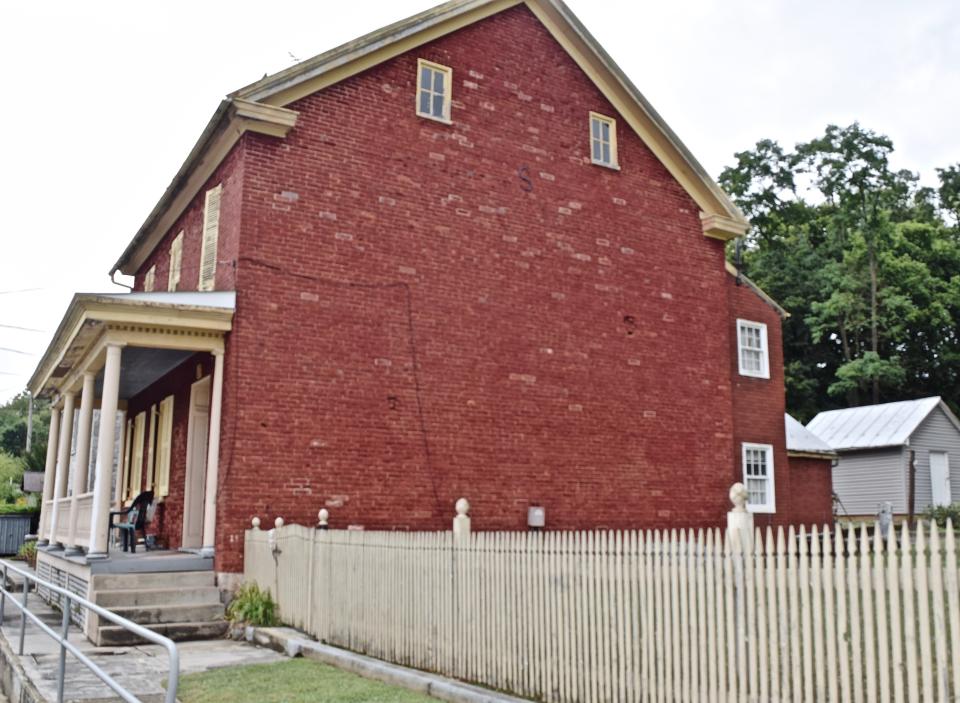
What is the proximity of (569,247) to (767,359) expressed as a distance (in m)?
6.39

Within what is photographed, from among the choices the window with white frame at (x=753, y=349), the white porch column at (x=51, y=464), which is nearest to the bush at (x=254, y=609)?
the white porch column at (x=51, y=464)

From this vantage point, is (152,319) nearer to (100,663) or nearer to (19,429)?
(100,663)

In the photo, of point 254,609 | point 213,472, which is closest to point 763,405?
point 213,472

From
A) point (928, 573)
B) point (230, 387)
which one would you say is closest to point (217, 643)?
point (230, 387)

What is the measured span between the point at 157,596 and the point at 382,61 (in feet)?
27.9

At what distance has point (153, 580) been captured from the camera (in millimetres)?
11500

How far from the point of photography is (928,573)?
5.12 meters

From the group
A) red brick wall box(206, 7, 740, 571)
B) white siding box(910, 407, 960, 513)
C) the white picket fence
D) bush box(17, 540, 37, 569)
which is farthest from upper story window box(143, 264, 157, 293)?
white siding box(910, 407, 960, 513)

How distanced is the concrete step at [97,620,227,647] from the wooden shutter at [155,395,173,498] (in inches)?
196

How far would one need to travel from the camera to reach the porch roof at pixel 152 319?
11.9m

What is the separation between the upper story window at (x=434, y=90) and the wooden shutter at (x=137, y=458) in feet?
28.3

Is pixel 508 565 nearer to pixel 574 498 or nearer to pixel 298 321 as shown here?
pixel 298 321

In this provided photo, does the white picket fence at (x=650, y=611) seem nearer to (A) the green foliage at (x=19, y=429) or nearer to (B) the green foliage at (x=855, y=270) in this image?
(B) the green foliage at (x=855, y=270)

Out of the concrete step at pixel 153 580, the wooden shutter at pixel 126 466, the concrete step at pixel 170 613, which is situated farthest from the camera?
the wooden shutter at pixel 126 466
